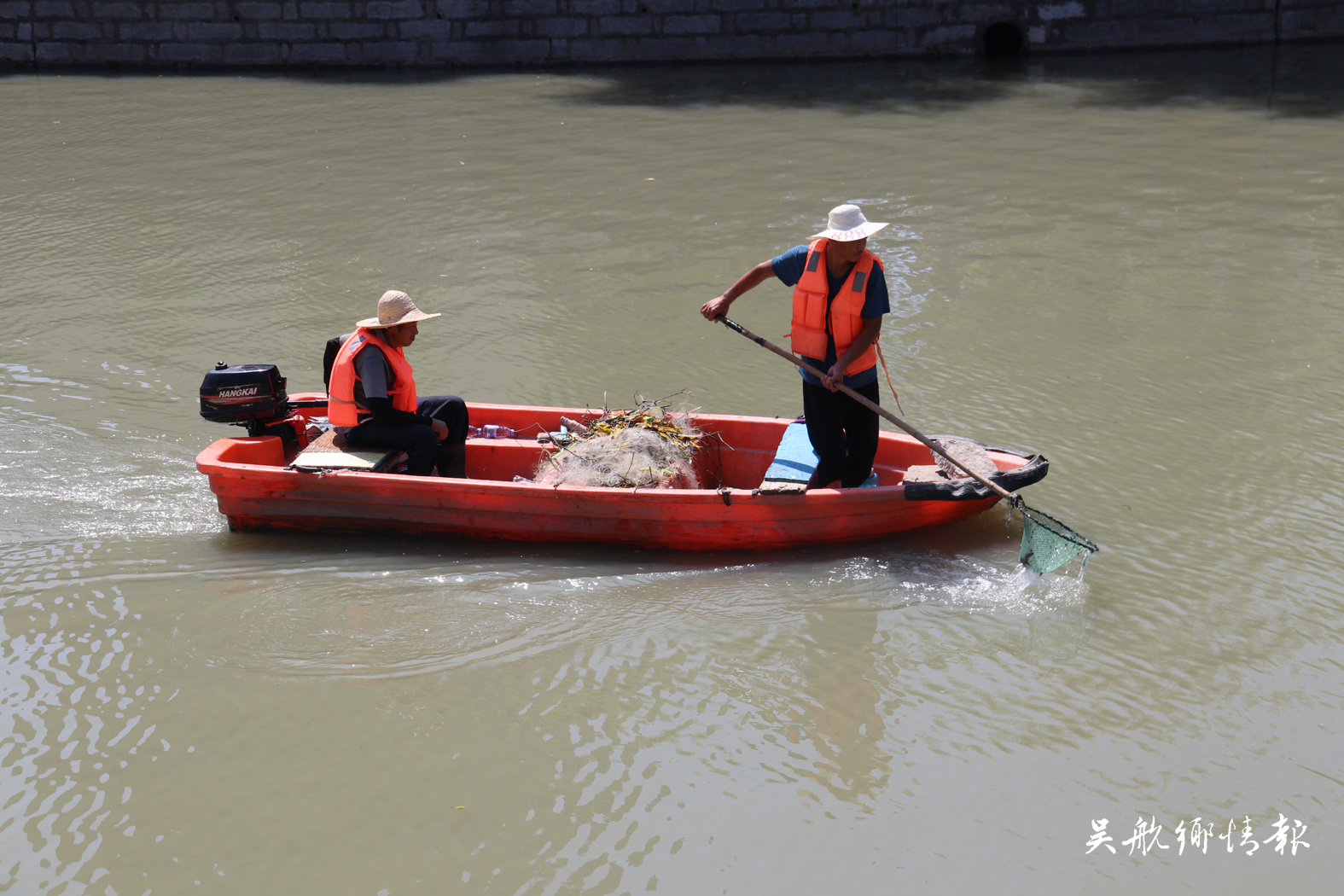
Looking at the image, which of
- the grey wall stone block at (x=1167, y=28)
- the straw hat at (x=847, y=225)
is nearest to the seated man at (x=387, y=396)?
the straw hat at (x=847, y=225)

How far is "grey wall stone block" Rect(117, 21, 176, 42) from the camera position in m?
16.7

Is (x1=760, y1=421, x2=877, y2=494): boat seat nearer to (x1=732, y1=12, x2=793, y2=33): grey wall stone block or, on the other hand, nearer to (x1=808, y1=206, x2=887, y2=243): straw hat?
(x1=808, y1=206, x2=887, y2=243): straw hat

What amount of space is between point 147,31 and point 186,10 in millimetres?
705

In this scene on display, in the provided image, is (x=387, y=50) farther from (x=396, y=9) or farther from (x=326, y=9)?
(x=326, y=9)

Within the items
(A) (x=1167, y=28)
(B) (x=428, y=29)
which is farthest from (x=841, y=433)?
(B) (x=428, y=29)

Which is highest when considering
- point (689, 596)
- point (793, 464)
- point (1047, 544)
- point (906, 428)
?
point (906, 428)

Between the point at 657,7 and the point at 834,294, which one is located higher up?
the point at 657,7

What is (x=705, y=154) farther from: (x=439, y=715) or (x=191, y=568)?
(x=439, y=715)

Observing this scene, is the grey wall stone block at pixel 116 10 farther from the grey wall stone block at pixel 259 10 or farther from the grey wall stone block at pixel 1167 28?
the grey wall stone block at pixel 1167 28

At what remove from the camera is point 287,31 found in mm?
16531

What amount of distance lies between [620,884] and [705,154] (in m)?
9.64

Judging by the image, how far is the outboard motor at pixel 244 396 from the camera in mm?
5906

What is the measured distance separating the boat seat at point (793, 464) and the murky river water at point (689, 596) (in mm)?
387

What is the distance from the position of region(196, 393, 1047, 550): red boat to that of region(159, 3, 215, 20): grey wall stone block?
42.4 feet
